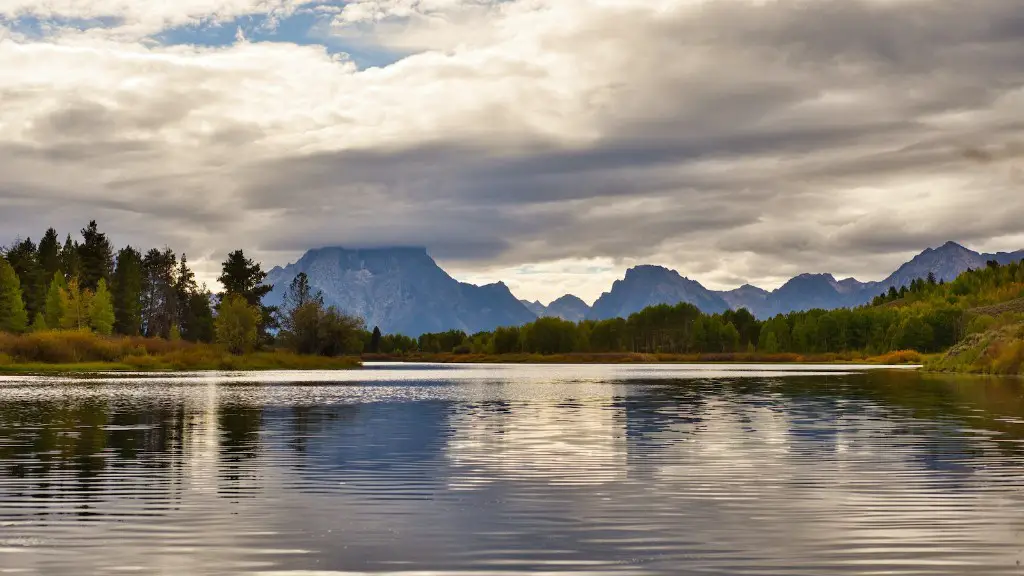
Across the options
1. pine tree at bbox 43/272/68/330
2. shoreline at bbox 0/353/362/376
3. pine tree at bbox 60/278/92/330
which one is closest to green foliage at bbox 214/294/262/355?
shoreline at bbox 0/353/362/376

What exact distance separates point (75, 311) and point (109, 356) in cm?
2894

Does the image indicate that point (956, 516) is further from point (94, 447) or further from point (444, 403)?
point (444, 403)

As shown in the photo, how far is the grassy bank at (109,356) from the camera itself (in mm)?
148000

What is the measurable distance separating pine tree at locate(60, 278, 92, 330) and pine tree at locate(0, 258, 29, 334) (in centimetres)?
684

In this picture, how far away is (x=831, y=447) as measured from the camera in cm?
3691

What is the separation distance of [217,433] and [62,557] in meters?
27.0

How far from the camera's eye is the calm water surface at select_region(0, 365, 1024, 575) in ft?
56.4

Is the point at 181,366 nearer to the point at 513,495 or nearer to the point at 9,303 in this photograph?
the point at 9,303

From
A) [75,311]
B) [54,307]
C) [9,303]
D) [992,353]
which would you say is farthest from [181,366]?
[992,353]

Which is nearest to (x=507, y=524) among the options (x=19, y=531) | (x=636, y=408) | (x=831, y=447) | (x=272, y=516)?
(x=272, y=516)

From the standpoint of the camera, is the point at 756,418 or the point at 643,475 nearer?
the point at 643,475

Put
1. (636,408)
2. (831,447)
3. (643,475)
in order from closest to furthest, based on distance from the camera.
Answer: (643,475) < (831,447) < (636,408)

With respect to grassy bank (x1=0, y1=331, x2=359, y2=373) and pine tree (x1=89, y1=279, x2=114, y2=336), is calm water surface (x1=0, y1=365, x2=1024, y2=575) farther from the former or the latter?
pine tree (x1=89, y1=279, x2=114, y2=336)

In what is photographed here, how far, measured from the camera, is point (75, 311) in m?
184
